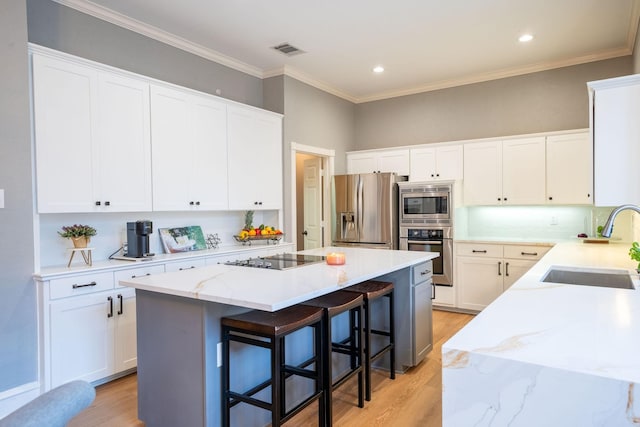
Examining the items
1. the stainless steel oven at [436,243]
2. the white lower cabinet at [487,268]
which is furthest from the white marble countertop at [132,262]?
the white lower cabinet at [487,268]

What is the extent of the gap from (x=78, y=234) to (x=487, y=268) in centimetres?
415

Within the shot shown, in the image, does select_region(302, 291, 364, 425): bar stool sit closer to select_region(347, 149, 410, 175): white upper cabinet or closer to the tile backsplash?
the tile backsplash

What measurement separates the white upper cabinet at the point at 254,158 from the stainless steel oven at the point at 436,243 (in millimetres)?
1698

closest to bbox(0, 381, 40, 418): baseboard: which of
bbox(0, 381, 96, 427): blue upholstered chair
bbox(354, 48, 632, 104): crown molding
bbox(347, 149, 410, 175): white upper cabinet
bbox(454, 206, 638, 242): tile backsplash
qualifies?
bbox(0, 381, 96, 427): blue upholstered chair

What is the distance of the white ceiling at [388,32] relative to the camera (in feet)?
11.2

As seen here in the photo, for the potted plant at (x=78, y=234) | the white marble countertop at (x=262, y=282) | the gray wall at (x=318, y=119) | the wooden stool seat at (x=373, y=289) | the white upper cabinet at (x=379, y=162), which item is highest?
the gray wall at (x=318, y=119)

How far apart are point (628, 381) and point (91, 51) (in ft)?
13.1

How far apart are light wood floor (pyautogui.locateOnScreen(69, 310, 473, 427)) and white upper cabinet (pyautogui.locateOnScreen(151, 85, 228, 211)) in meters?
1.54

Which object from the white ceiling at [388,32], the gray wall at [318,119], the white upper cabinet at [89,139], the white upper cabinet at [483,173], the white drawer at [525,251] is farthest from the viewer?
the gray wall at [318,119]

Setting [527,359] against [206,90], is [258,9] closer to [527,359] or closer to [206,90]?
[206,90]

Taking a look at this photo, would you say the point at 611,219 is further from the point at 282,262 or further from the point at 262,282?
the point at 282,262

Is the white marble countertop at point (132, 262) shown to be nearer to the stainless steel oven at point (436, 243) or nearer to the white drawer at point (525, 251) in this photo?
the stainless steel oven at point (436, 243)

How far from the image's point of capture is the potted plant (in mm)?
3004

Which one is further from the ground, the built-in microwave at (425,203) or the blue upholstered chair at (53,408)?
the built-in microwave at (425,203)
